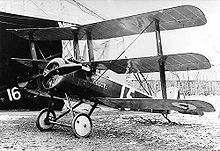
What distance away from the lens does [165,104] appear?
4.70 metres

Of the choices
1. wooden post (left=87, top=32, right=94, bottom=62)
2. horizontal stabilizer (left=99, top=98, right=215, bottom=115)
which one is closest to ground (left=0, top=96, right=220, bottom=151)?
horizontal stabilizer (left=99, top=98, right=215, bottom=115)

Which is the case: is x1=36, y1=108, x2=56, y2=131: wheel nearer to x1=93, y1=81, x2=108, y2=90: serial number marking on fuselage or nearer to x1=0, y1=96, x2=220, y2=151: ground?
x1=0, y1=96, x2=220, y2=151: ground

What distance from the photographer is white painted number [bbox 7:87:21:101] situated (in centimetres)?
980

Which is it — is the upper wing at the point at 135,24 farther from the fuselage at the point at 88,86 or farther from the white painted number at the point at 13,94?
the white painted number at the point at 13,94

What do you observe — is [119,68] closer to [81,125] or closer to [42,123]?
[81,125]

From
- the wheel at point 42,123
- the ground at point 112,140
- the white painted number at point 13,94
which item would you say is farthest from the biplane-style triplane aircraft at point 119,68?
the white painted number at point 13,94

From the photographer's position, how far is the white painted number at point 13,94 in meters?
9.80

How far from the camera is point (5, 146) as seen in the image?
4.34 meters

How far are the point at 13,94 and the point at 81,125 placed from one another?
18.2 feet

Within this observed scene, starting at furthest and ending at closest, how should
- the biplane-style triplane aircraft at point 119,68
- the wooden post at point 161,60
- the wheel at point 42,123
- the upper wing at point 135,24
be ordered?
the wheel at point 42,123, the wooden post at point 161,60, the biplane-style triplane aircraft at point 119,68, the upper wing at point 135,24

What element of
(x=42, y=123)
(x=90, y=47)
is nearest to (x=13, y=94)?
(x=42, y=123)

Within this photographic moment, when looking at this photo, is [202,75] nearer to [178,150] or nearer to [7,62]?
[7,62]

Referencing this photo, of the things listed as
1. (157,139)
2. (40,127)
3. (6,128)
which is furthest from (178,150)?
(6,128)

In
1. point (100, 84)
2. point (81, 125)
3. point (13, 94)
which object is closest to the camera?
point (81, 125)
